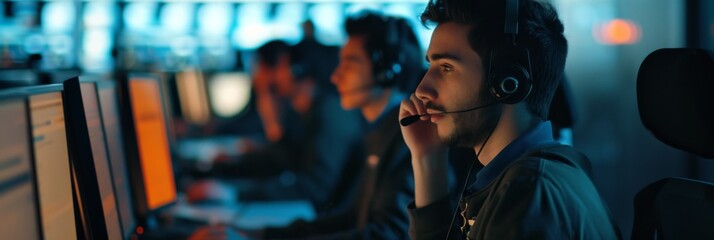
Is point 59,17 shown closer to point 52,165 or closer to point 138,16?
point 138,16

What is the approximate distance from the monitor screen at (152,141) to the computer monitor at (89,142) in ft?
1.53

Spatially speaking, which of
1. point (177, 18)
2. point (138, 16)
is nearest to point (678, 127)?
point (177, 18)

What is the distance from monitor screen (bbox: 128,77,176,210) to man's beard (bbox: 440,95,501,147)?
92 cm

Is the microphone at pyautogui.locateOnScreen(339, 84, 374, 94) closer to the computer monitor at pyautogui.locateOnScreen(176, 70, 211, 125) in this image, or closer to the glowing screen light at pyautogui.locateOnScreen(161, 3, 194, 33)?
the computer monitor at pyautogui.locateOnScreen(176, 70, 211, 125)

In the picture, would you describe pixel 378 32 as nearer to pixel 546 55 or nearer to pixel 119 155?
pixel 119 155

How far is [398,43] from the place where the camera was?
2.29 meters

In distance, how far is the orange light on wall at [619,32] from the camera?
4.40 m

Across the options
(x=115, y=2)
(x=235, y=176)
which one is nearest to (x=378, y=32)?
(x=235, y=176)

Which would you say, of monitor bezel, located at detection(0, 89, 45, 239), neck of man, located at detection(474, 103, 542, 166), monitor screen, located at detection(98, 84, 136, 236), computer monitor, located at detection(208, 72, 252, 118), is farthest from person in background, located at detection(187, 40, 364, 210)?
monitor bezel, located at detection(0, 89, 45, 239)

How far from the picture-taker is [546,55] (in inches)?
51.5

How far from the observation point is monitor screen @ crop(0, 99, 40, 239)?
2.83 ft

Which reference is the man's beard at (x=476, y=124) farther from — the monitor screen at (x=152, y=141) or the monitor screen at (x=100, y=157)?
the monitor screen at (x=152, y=141)

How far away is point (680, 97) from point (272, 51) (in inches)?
108

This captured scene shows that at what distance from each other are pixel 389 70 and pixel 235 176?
1.74m
